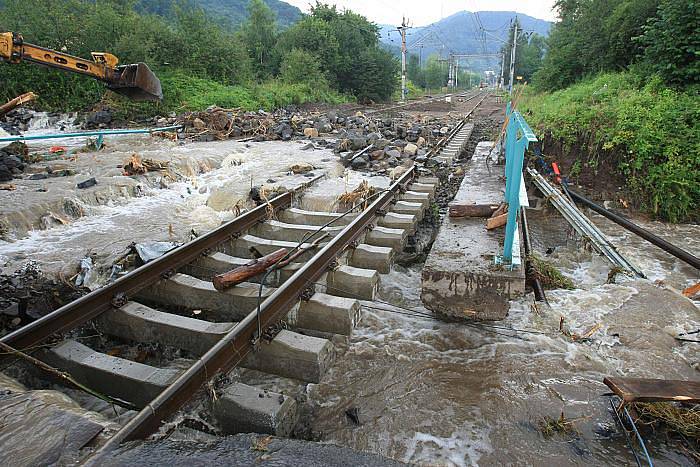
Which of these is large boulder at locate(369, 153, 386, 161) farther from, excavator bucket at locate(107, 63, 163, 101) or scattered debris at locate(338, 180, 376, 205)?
excavator bucket at locate(107, 63, 163, 101)

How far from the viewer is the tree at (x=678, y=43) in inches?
377

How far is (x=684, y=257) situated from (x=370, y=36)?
46.4 meters

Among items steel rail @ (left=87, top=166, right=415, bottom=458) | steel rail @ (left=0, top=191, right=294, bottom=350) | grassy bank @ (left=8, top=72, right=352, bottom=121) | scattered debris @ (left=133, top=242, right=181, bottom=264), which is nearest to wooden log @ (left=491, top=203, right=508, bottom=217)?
steel rail @ (left=87, top=166, right=415, bottom=458)

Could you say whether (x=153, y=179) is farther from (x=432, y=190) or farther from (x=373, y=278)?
(x=373, y=278)

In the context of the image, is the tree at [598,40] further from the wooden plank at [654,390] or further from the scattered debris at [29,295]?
the scattered debris at [29,295]

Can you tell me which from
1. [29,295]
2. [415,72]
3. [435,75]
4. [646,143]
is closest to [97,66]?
[29,295]

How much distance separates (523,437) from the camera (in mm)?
2789

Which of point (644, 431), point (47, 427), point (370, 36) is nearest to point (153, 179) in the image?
point (47, 427)

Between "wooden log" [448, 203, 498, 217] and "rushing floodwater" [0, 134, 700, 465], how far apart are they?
91 cm

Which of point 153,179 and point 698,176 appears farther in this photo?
point 153,179

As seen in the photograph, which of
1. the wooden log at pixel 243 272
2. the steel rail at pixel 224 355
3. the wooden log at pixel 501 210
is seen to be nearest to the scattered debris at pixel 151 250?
the wooden log at pixel 243 272

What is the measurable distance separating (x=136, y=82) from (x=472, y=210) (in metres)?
4.88

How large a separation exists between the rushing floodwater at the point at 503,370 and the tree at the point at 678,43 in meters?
6.48

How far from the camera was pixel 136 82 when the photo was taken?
597 centimetres
